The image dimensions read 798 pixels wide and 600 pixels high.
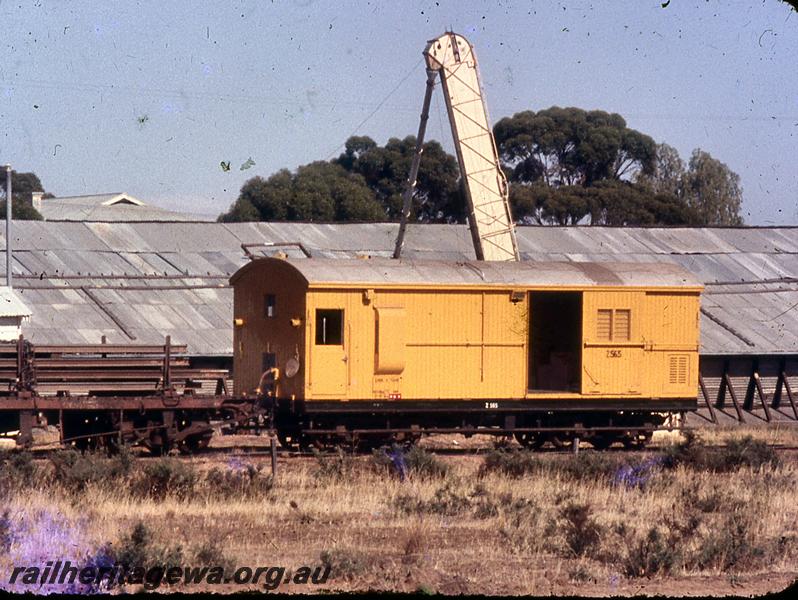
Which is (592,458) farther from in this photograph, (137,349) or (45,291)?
(45,291)

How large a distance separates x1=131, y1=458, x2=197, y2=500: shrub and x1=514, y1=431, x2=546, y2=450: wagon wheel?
325 inches

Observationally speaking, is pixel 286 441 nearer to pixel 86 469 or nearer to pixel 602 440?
pixel 602 440

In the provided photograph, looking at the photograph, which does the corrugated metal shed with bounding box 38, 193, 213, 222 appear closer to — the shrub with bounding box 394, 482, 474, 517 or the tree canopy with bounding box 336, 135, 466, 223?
the tree canopy with bounding box 336, 135, 466, 223

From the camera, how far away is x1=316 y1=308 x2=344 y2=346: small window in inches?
829

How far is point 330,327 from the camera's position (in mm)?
21141

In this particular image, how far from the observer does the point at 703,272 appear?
39.6 m

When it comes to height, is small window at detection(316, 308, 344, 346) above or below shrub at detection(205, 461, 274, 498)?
above

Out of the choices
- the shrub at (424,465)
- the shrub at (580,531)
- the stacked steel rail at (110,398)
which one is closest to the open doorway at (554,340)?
the shrub at (424,465)

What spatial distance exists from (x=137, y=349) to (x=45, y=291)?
41.7 ft


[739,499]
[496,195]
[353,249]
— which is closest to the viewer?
[739,499]

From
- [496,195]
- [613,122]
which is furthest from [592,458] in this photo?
[613,122]

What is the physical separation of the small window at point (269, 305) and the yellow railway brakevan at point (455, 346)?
4cm

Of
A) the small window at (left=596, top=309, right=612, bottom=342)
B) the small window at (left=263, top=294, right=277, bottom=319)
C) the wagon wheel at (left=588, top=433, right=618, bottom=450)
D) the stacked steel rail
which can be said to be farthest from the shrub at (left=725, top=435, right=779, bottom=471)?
the small window at (left=263, top=294, right=277, bottom=319)

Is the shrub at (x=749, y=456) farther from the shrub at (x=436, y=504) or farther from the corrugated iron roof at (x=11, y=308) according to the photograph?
the corrugated iron roof at (x=11, y=308)
